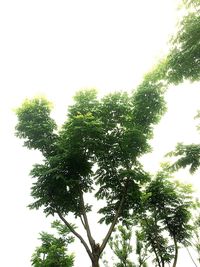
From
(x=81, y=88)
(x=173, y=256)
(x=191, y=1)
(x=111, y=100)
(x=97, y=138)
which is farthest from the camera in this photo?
(x=173, y=256)

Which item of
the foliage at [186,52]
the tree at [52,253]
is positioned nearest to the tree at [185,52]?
the foliage at [186,52]

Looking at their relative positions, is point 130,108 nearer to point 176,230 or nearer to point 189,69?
point 189,69

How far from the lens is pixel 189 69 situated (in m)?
11.9

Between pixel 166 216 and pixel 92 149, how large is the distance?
9595 millimetres

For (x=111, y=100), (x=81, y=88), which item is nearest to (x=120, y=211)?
(x=111, y=100)

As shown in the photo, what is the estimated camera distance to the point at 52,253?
17625 mm

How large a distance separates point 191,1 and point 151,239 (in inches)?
686

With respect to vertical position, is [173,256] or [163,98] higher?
[163,98]

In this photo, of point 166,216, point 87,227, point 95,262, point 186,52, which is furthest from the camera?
point 166,216

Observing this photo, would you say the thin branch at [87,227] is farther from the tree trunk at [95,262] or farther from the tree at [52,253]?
the tree at [52,253]

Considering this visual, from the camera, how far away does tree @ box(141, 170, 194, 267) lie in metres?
20.1

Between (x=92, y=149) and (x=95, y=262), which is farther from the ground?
(x=92, y=149)

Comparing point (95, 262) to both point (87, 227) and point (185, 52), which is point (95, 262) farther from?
point (185, 52)

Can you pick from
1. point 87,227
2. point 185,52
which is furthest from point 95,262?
point 185,52
